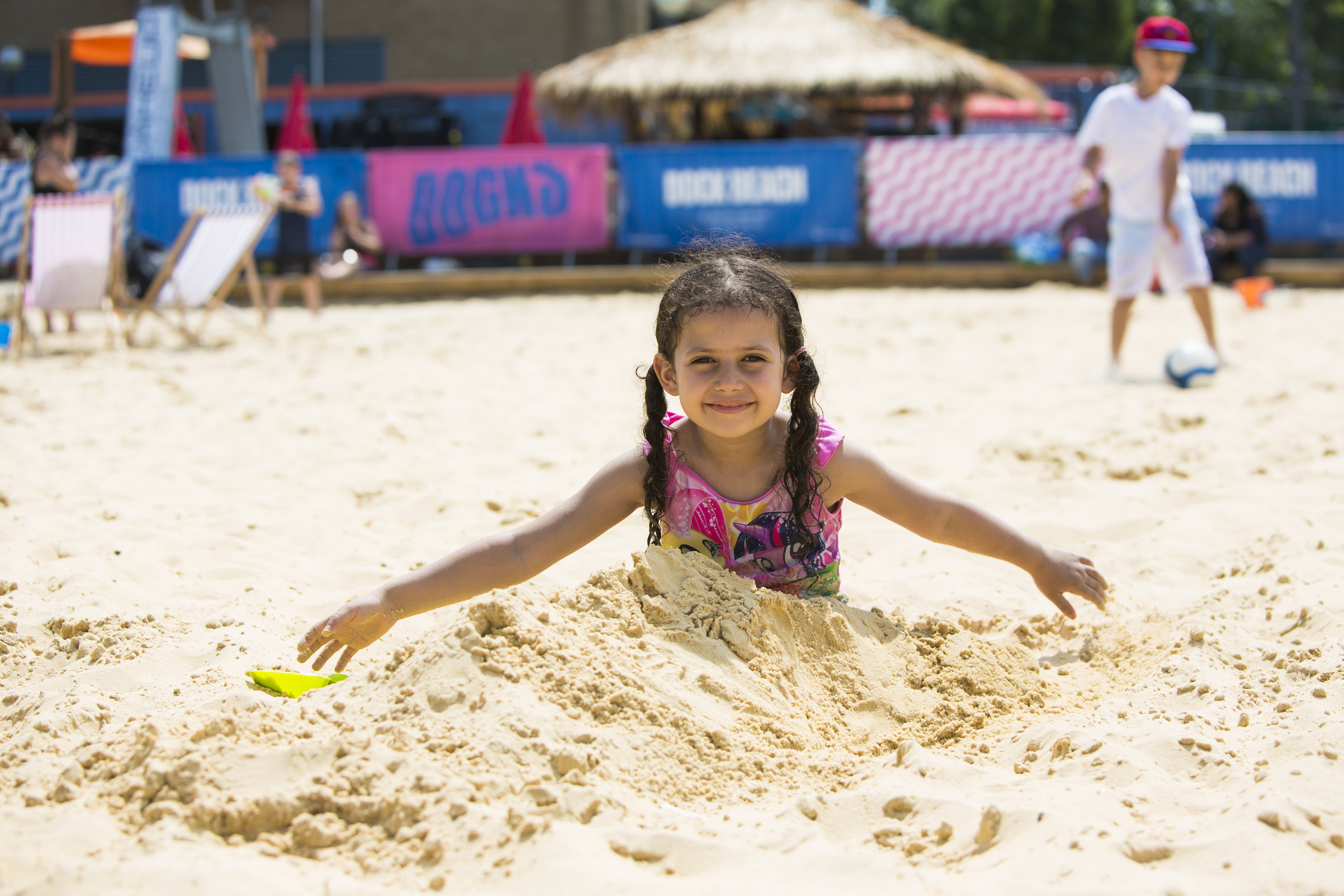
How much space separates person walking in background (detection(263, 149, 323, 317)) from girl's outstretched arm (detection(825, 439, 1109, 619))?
27.8ft

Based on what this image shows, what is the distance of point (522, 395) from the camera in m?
6.11

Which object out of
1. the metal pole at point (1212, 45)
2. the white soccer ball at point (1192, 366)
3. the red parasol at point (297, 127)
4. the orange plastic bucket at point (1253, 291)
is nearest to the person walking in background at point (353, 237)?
the red parasol at point (297, 127)

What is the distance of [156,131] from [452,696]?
12.8 meters

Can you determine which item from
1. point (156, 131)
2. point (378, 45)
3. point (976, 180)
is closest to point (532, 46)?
point (378, 45)

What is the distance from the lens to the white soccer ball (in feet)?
19.2

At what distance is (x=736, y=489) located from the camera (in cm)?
255

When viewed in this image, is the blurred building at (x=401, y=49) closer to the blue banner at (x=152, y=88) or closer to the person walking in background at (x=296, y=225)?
the blue banner at (x=152, y=88)

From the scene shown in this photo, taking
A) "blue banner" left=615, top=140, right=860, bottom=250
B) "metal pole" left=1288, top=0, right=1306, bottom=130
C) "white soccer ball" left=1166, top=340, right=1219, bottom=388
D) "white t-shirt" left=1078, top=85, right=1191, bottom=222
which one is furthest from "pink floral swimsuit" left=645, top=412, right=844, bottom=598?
"metal pole" left=1288, top=0, right=1306, bottom=130

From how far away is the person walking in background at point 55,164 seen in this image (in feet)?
29.7

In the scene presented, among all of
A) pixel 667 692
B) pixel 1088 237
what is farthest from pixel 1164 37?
pixel 1088 237

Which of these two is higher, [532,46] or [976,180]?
[532,46]

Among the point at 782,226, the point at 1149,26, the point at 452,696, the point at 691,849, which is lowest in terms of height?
the point at 691,849

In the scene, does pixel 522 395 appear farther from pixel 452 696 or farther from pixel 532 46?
pixel 532 46

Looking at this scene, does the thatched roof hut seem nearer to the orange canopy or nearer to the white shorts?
the orange canopy
